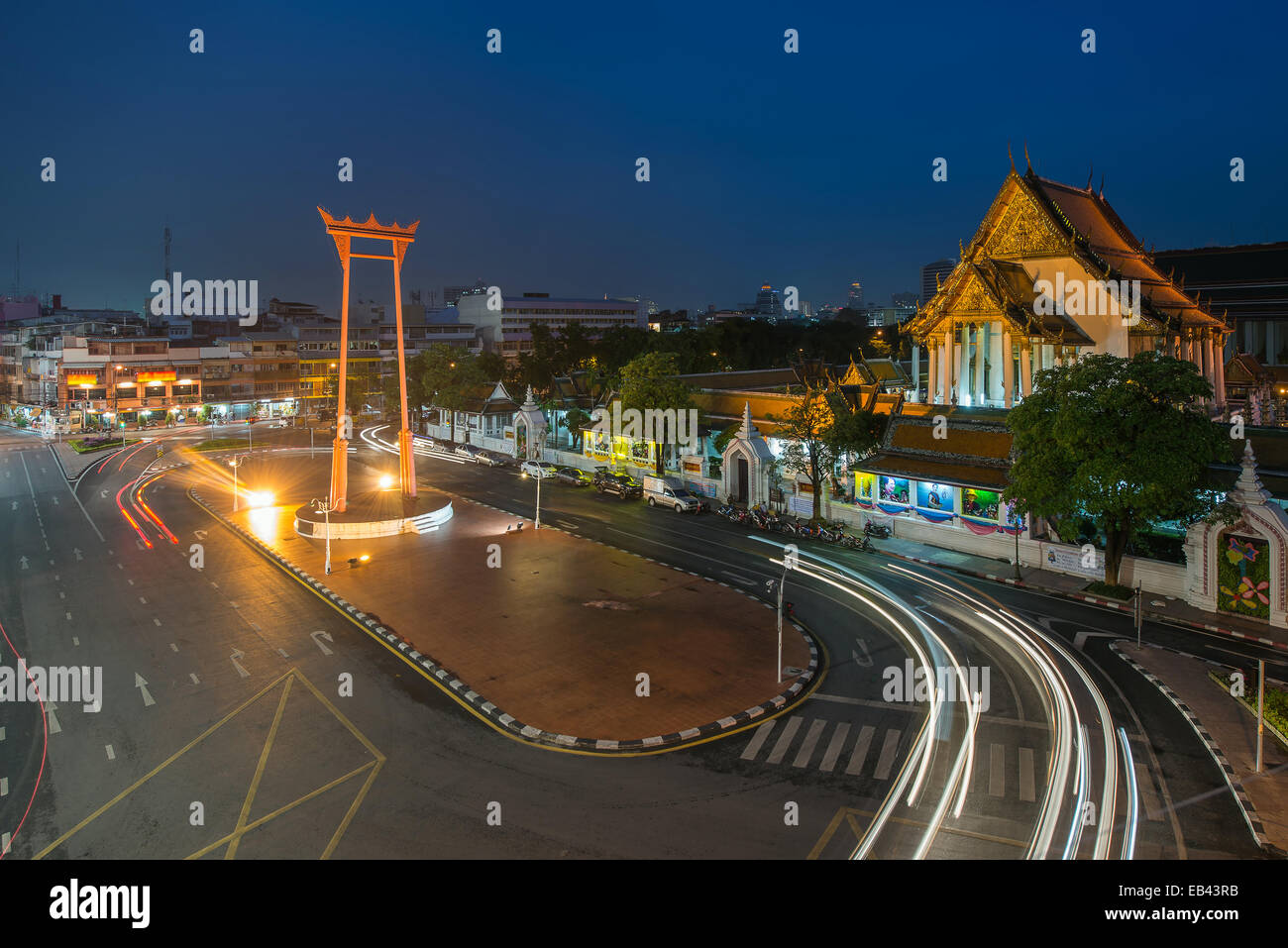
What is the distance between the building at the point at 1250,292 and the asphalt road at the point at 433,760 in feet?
164

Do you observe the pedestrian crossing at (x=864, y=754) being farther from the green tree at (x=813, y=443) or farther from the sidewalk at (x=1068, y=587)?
the green tree at (x=813, y=443)

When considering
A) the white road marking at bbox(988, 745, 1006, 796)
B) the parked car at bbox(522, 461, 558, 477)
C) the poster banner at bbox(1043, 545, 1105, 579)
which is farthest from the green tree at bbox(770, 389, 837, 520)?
the white road marking at bbox(988, 745, 1006, 796)

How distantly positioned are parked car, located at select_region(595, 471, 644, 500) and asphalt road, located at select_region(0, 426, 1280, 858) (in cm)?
2361

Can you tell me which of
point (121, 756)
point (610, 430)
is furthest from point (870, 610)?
point (610, 430)

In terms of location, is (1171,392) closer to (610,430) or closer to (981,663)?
(981,663)

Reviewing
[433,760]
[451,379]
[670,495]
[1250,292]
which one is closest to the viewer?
[433,760]

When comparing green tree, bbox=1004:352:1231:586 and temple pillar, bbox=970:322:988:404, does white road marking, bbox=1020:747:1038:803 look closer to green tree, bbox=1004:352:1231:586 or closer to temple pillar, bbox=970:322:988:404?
green tree, bbox=1004:352:1231:586

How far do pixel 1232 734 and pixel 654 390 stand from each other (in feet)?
136

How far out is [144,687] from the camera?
24562 millimetres

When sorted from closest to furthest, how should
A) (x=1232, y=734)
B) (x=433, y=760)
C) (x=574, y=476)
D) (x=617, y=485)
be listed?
1. (x=433, y=760)
2. (x=1232, y=734)
3. (x=617, y=485)
4. (x=574, y=476)

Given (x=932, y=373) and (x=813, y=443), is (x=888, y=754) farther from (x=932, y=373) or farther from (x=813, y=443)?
(x=932, y=373)

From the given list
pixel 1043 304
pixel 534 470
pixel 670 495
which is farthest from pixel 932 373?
pixel 534 470

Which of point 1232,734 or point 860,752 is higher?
point 1232,734
